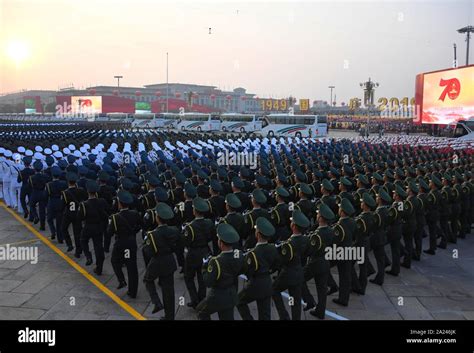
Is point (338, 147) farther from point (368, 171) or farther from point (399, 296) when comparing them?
point (399, 296)

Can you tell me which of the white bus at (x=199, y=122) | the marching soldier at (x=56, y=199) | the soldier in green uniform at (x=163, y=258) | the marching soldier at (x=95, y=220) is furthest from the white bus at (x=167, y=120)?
the soldier in green uniform at (x=163, y=258)

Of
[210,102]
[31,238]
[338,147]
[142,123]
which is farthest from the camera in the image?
[210,102]

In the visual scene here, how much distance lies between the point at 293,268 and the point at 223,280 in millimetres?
1185

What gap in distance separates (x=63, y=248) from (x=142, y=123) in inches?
2084

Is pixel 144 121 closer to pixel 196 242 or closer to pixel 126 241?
pixel 126 241

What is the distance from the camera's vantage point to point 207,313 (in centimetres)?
484

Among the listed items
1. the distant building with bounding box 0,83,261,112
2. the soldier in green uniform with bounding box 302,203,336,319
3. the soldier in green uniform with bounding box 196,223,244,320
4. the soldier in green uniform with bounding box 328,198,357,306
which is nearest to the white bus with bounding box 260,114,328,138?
the soldier in green uniform with bounding box 328,198,357,306

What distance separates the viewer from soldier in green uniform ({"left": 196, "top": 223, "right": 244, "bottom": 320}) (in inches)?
186

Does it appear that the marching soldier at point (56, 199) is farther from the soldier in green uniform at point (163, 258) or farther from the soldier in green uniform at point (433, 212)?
the soldier in green uniform at point (433, 212)

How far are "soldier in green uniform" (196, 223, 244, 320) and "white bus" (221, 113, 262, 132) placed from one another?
44.3 metres

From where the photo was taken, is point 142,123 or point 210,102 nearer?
point 142,123

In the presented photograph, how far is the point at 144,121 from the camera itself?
60219mm

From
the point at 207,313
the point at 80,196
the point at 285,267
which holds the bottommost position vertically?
the point at 207,313
